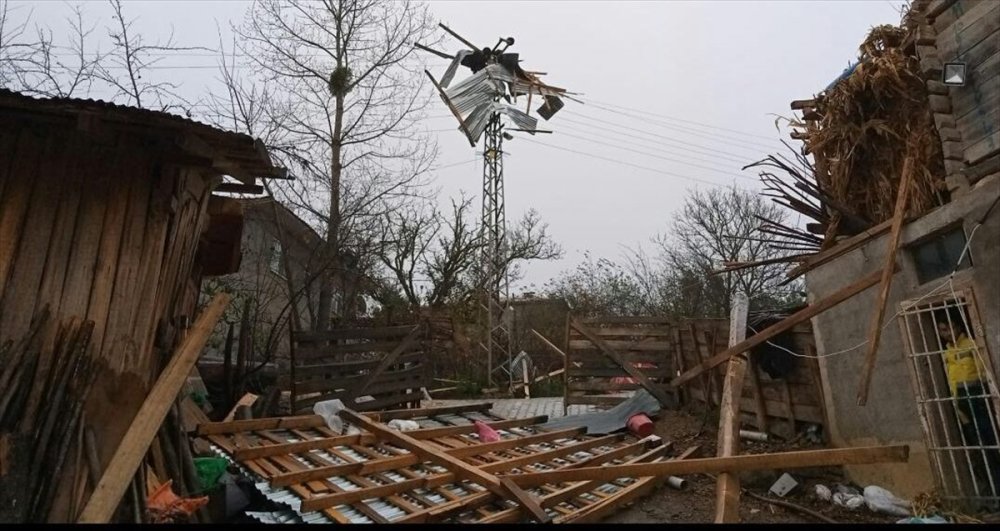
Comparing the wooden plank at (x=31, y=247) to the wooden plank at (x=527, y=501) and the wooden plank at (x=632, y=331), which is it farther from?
the wooden plank at (x=632, y=331)

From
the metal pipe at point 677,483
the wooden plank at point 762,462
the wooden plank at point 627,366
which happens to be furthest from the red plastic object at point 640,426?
the wooden plank at point 762,462

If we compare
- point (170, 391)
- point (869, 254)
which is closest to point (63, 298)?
point (170, 391)

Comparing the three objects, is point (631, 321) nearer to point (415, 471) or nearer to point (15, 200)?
point (415, 471)

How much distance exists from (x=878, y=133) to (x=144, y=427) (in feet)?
26.5

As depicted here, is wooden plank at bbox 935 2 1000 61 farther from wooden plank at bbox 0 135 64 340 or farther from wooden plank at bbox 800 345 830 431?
wooden plank at bbox 0 135 64 340

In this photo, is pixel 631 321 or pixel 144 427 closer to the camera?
pixel 144 427

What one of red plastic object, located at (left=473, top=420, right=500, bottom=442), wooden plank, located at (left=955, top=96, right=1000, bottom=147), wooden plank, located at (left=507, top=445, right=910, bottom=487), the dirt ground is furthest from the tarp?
wooden plank, located at (left=955, top=96, right=1000, bottom=147)

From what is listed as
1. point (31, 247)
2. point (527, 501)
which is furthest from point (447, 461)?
point (31, 247)

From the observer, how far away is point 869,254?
260 inches

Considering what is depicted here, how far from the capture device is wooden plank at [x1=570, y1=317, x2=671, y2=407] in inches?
410

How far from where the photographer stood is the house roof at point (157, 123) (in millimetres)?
4078

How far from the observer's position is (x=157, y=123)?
4.37 meters

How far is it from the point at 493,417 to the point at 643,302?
60.4 ft

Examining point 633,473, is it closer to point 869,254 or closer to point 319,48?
point 869,254
